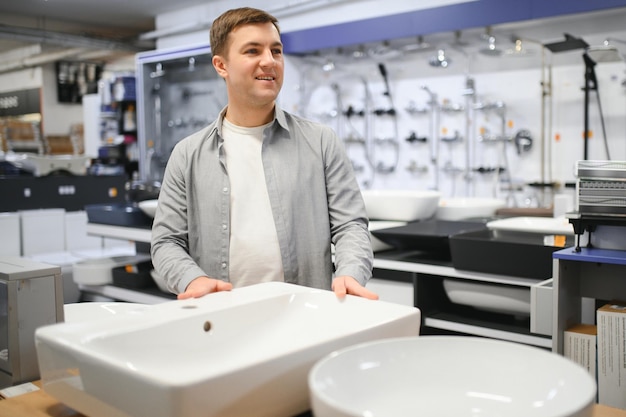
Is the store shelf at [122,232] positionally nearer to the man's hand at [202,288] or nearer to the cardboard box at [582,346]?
the cardboard box at [582,346]

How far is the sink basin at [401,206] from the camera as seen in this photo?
3668 millimetres

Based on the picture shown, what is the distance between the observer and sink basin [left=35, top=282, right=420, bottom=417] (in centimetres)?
90

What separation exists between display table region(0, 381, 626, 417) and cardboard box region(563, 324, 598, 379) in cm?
148

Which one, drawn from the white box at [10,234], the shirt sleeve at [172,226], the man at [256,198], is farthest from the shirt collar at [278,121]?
the white box at [10,234]

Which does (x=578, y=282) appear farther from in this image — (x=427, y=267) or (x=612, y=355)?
(x=427, y=267)

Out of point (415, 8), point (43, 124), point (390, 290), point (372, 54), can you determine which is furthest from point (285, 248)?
point (43, 124)

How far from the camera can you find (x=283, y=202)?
5.90ft

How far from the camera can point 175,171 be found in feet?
6.01

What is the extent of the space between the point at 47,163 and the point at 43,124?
837cm

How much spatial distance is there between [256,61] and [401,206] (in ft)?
6.96

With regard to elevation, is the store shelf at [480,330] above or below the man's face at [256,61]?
below

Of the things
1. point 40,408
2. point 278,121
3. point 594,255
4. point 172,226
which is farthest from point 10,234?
point 40,408

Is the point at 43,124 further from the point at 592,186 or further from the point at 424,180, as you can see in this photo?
the point at 592,186

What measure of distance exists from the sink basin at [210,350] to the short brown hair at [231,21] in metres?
0.69
